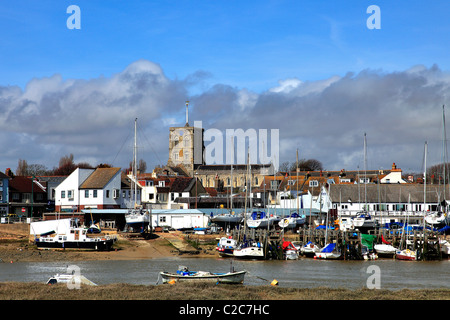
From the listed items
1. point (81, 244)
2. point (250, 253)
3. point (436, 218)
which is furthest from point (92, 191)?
point (436, 218)

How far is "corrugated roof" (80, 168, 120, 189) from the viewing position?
8297 cm

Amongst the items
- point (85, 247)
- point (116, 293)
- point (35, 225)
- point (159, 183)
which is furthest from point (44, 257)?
point (159, 183)

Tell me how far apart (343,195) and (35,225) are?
46.1 m

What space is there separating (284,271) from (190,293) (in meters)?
20.0

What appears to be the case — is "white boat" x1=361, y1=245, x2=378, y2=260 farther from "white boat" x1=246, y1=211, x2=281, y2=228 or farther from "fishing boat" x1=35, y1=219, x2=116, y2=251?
"fishing boat" x1=35, y1=219, x2=116, y2=251

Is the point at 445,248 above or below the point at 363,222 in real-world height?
below

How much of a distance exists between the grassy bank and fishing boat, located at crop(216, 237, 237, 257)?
27534 millimetres

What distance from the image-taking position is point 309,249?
61.6 metres

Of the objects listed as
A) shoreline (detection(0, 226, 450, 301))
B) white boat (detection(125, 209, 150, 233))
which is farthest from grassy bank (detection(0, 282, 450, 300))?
white boat (detection(125, 209, 150, 233))

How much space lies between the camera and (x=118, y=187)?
3342 inches

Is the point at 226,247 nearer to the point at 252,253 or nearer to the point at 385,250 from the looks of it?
the point at 252,253

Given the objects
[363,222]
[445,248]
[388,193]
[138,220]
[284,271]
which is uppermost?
[388,193]
